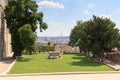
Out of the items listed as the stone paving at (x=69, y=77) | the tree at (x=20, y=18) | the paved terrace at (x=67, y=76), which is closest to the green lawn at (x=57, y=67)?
the paved terrace at (x=67, y=76)

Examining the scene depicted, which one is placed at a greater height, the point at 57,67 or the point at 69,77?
the point at 57,67

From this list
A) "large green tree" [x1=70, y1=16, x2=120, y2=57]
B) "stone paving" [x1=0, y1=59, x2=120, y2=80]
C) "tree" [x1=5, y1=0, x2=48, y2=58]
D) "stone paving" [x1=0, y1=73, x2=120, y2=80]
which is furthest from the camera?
"tree" [x1=5, y1=0, x2=48, y2=58]

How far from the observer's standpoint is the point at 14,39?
144ft

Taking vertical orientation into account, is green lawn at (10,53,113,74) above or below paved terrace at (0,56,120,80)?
above

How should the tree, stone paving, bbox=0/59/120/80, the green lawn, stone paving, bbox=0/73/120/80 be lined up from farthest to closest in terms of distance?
the tree
the green lawn
stone paving, bbox=0/59/120/80
stone paving, bbox=0/73/120/80

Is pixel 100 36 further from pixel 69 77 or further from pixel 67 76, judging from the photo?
pixel 69 77

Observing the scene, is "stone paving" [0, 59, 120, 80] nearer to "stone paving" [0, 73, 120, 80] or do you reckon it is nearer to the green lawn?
"stone paving" [0, 73, 120, 80]

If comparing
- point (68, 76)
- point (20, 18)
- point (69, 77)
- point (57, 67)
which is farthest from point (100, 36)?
point (69, 77)

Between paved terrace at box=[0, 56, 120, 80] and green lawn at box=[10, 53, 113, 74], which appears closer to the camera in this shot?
paved terrace at box=[0, 56, 120, 80]

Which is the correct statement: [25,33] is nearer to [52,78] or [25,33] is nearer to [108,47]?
[108,47]

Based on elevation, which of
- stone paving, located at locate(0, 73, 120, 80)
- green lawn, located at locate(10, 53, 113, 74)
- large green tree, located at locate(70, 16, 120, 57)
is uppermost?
large green tree, located at locate(70, 16, 120, 57)

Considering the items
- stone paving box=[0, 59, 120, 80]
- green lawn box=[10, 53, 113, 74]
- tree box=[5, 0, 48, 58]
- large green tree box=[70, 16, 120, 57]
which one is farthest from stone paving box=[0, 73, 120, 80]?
tree box=[5, 0, 48, 58]

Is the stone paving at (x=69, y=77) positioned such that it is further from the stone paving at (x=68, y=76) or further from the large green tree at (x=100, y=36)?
the large green tree at (x=100, y=36)

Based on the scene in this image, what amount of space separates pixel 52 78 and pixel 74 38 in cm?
4406
